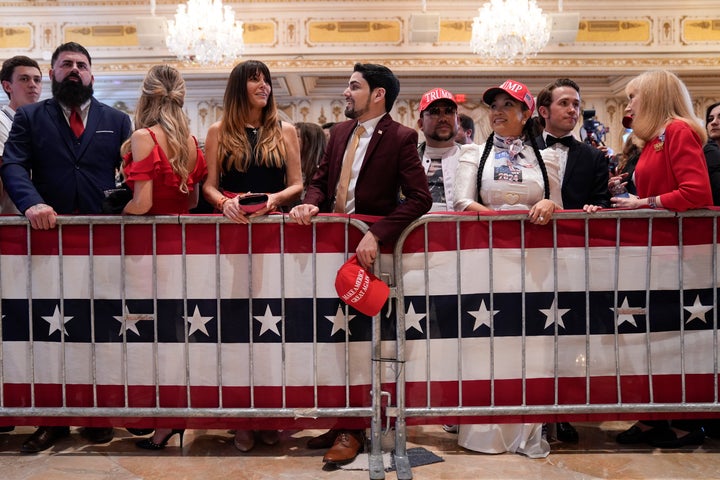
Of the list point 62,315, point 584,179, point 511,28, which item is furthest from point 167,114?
point 511,28

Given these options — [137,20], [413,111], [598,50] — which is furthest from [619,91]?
[137,20]

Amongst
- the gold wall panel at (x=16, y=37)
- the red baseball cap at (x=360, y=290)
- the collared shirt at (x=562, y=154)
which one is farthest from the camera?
the gold wall panel at (x=16, y=37)

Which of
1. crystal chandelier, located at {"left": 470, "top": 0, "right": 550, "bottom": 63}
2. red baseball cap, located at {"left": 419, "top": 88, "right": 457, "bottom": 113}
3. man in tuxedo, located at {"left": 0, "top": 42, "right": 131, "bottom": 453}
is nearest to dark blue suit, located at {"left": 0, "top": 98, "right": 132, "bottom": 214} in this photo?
man in tuxedo, located at {"left": 0, "top": 42, "right": 131, "bottom": 453}

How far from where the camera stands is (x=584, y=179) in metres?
3.54

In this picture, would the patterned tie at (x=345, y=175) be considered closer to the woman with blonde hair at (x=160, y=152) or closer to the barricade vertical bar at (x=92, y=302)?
the woman with blonde hair at (x=160, y=152)

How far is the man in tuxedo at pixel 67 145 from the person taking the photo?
333 cm

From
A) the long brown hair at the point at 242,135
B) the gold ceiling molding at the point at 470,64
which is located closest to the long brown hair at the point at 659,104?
the long brown hair at the point at 242,135

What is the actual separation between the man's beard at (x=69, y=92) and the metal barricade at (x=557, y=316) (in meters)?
2.07

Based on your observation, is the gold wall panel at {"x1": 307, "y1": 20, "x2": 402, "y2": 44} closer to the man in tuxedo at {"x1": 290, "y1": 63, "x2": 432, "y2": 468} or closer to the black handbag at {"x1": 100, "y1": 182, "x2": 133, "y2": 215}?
the man in tuxedo at {"x1": 290, "y1": 63, "x2": 432, "y2": 468}

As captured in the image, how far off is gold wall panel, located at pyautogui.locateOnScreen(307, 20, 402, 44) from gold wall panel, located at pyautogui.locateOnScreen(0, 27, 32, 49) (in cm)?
481

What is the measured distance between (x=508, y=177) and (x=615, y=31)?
8345mm

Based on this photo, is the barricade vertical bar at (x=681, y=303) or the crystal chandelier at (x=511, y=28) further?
the crystal chandelier at (x=511, y=28)

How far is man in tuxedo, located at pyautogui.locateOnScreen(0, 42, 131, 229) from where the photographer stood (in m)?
3.33

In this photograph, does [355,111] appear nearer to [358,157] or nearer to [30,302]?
[358,157]
